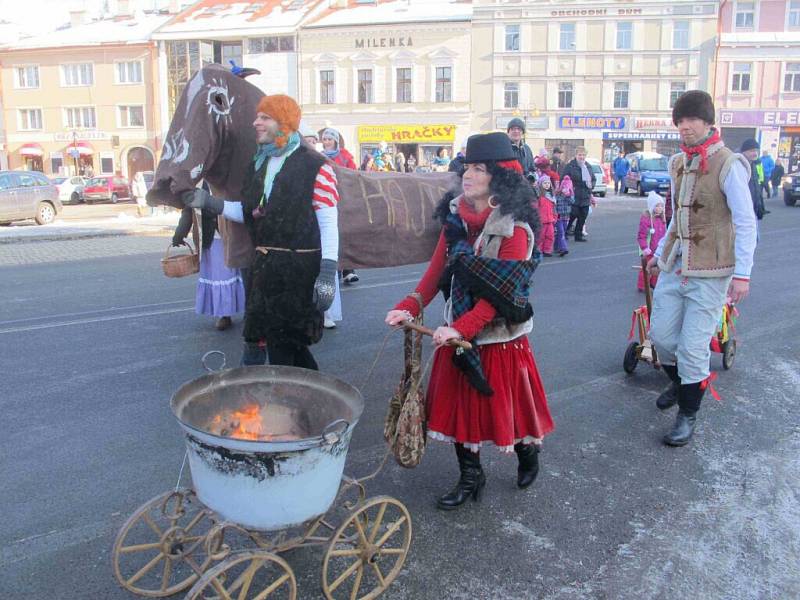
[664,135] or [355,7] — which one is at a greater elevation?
[355,7]

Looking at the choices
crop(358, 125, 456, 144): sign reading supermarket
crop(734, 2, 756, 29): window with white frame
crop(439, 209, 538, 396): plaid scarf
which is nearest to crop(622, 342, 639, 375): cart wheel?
crop(439, 209, 538, 396): plaid scarf

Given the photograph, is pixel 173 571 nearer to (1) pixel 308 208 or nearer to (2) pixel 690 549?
(1) pixel 308 208

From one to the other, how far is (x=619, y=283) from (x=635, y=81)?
129 ft

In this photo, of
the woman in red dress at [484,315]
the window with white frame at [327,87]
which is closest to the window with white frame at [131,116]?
the window with white frame at [327,87]

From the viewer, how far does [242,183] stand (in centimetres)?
439

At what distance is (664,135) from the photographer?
145 feet

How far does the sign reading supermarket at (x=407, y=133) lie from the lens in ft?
148

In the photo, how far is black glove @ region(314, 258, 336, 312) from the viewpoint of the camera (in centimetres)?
376

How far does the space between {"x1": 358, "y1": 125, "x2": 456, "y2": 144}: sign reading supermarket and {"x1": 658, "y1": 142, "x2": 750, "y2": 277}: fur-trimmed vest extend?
137 ft

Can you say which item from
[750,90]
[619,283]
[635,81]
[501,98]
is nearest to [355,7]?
[501,98]

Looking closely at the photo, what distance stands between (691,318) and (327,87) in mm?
44992

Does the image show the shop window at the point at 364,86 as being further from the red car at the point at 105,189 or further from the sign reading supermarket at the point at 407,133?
the red car at the point at 105,189

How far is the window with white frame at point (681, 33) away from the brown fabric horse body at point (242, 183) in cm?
4526

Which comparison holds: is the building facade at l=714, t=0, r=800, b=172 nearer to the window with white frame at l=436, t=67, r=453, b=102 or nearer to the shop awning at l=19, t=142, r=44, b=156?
the window with white frame at l=436, t=67, r=453, b=102
